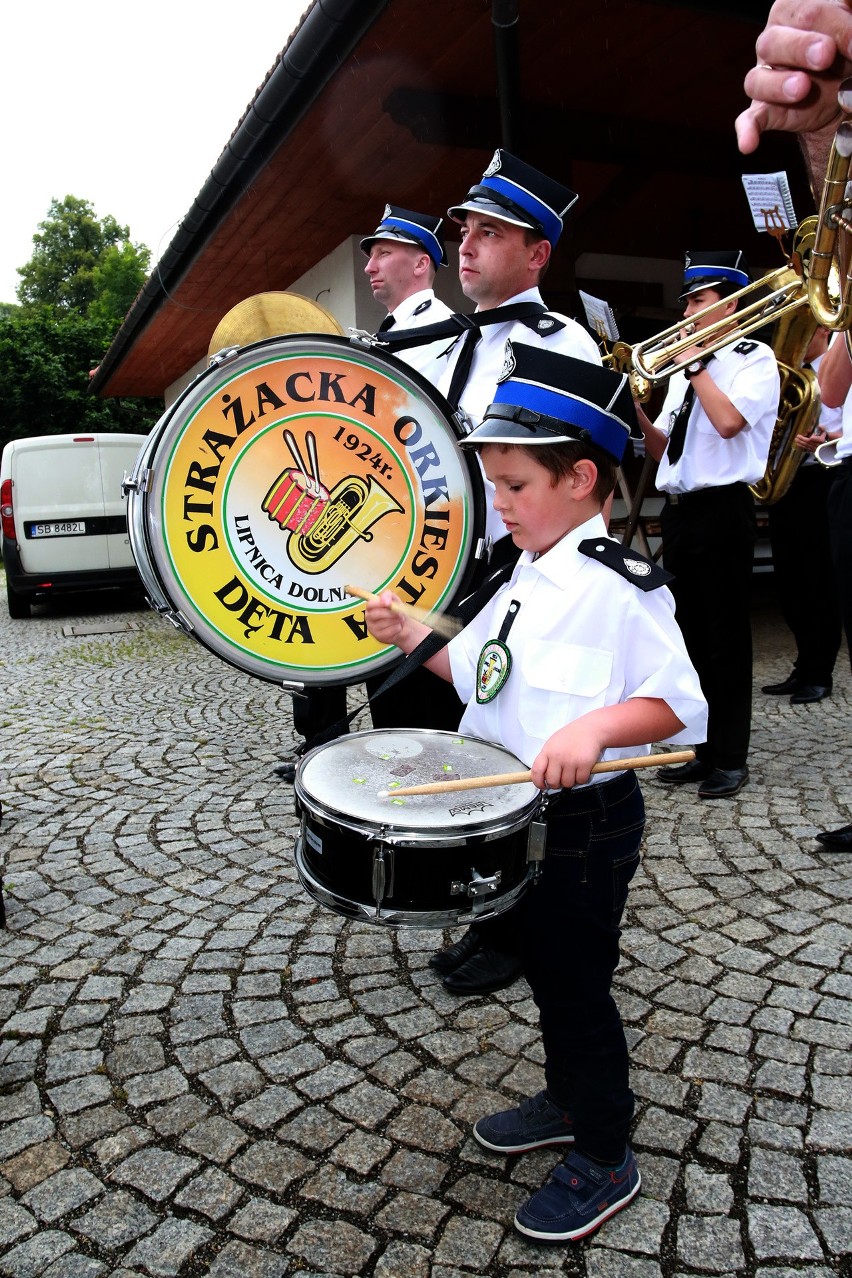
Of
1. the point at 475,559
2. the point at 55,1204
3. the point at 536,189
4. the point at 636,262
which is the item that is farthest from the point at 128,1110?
the point at 636,262

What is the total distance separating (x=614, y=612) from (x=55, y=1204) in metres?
1.56

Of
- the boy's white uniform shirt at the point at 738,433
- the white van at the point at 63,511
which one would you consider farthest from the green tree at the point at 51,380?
the boy's white uniform shirt at the point at 738,433

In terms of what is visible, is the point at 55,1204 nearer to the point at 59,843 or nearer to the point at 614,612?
the point at 614,612

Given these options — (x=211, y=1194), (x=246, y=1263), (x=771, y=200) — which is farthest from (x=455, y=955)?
(x=771, y=200)

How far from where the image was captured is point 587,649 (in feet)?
→ 5.44

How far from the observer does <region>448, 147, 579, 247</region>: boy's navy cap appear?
7.93 feet

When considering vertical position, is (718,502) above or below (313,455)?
below

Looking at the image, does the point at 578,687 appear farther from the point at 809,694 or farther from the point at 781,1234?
the point at 809,694

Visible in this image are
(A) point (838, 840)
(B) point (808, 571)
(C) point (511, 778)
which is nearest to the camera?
(C) point (511, 778)

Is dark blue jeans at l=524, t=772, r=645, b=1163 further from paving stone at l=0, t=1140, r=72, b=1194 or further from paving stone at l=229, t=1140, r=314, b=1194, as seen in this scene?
paving stone at l=0, t=1140, r=72, b=1194

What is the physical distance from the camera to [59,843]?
12.2 ft

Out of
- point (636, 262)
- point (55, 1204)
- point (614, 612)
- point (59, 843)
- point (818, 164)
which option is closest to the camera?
point (818, 164)

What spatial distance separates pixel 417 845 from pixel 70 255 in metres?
60.3

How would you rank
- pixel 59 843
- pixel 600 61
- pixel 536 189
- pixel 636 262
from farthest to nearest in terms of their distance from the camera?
1. pixel 636 262
2. pixel 600 61
3. pixel 59 843
4. pixel 536 189
